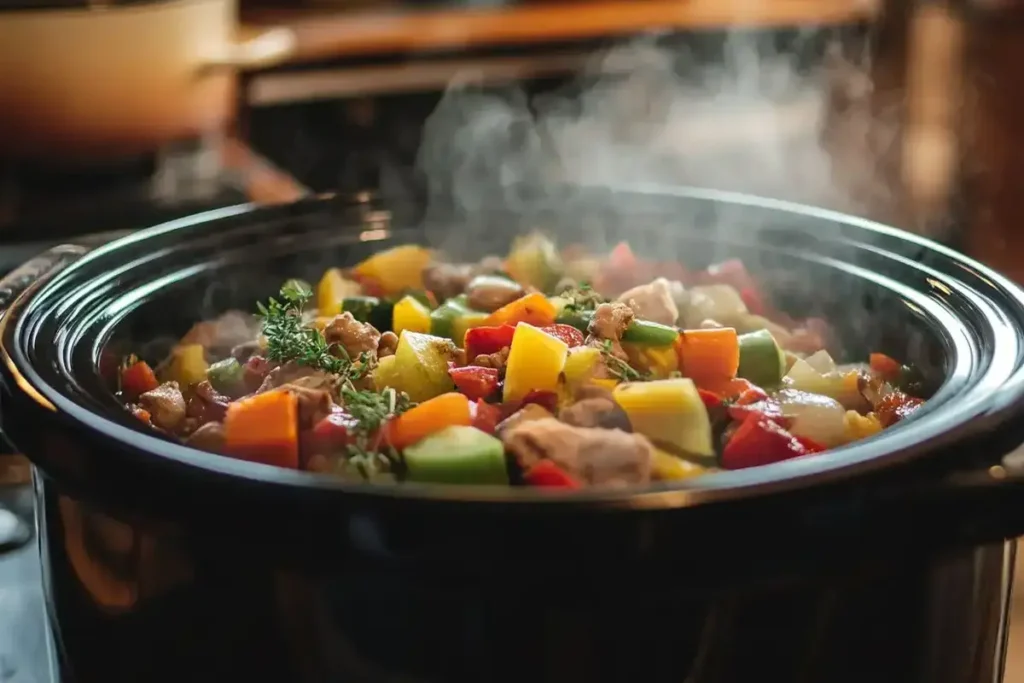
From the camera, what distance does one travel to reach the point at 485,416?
1.01 metres

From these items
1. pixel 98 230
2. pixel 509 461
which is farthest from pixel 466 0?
pixel 509 461

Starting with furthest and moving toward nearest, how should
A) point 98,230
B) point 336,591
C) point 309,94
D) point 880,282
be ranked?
point 309,94
point 98,230
point 880,282
point 336,591

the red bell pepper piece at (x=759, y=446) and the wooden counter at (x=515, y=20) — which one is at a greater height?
the wooden counter at (x=515, y=20)

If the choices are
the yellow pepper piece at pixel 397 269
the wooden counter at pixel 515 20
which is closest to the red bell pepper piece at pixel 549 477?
the yellow pepper piece at pixel 397 269

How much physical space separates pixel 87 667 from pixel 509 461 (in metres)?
0.37

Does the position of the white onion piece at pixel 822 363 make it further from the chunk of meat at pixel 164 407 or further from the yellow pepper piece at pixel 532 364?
the chunk of meat at pixel 164 407

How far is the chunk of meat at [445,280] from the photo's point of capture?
1.44 metres

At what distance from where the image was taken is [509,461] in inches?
35.9

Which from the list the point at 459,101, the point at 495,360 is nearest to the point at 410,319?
the point at 495,360

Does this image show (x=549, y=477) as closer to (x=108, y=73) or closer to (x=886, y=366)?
(x=886, y=366)

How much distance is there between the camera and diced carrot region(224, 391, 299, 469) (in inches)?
A: 36.8

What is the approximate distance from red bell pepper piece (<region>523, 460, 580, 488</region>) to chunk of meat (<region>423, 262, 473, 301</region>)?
0.58m

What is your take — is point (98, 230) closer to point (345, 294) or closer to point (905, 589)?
point (345, 294)

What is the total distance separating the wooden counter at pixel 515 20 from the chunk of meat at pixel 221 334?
2.01m
